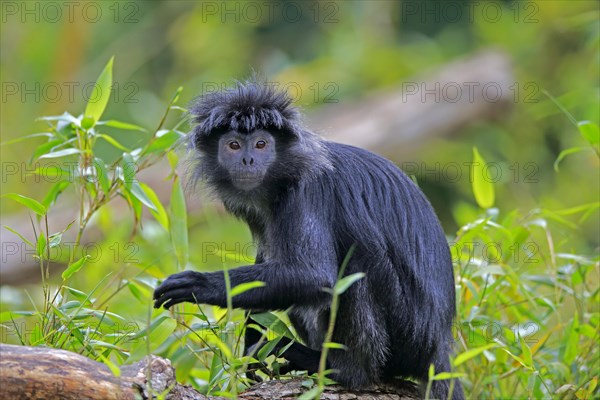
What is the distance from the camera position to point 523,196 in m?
13.0

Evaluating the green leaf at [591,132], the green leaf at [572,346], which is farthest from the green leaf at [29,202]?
the green leaf at [591,132]

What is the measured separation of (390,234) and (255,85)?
4.26 ft

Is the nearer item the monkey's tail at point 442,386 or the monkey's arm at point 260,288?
the monkey's arm at point 260,288

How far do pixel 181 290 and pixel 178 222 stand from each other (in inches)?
37.3

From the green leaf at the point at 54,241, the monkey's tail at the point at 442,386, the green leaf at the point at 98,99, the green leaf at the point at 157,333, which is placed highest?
the green leaf at the point at 98,99

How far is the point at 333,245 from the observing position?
5438 mm

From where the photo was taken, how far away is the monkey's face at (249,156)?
18.3 feet

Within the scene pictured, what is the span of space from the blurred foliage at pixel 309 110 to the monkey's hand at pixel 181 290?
13cm

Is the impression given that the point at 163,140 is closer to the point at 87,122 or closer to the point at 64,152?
the point at 87,122

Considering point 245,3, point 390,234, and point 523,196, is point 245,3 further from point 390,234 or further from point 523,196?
point 390,234

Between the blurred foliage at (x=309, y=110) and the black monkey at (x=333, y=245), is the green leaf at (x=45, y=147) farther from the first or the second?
the black monkey at (x=333, y=245)

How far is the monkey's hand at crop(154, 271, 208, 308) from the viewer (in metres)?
5.09

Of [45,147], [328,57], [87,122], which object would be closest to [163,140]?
[87,122]

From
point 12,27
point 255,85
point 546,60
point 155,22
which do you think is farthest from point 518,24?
point 255,85
